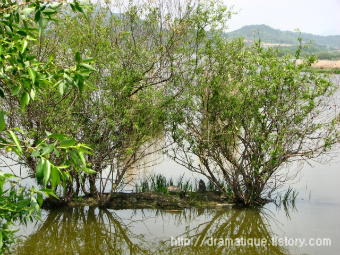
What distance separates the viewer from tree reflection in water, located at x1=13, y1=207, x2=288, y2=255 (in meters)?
6.57

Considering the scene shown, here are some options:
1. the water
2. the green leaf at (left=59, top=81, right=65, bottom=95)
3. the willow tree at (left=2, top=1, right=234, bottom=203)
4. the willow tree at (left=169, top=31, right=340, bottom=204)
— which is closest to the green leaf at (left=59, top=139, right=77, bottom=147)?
the green leaf at (left=59, top=81, right=65, bottom=95)

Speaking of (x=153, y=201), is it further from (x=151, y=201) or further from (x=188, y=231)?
(x=188, y=231)

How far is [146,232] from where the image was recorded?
731cm

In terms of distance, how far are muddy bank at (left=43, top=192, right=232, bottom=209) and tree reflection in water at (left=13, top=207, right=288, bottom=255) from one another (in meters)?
0.22

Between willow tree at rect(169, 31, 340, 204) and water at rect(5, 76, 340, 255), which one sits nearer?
water at rect(5, 76, 340, 255)

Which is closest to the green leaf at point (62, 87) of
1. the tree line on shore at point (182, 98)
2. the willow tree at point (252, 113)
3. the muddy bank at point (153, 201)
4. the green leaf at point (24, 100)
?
the green leaf at point (24, 100)

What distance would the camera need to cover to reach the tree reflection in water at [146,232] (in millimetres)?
6566

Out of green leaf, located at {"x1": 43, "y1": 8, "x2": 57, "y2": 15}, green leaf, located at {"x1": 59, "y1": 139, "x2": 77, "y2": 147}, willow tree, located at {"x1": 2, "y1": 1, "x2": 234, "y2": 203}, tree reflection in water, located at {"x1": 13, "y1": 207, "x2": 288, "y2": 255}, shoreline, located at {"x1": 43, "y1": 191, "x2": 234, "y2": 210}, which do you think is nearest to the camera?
green leaf, located at {"x1": 59, "y1": 139, "x2": 77, "y2": 147}

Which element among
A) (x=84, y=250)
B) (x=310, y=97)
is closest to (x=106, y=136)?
(x=84, y=250)

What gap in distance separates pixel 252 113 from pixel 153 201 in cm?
260

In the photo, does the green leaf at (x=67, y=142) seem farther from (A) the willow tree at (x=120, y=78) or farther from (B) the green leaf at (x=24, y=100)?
(A) the willow tree at (x=120, y=78)

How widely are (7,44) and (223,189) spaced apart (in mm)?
6771

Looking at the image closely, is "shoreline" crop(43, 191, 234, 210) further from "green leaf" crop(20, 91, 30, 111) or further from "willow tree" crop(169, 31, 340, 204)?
"green leaf" crop(20, 91, 30, 111)

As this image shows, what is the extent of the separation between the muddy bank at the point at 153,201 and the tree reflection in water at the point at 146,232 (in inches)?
8.5
